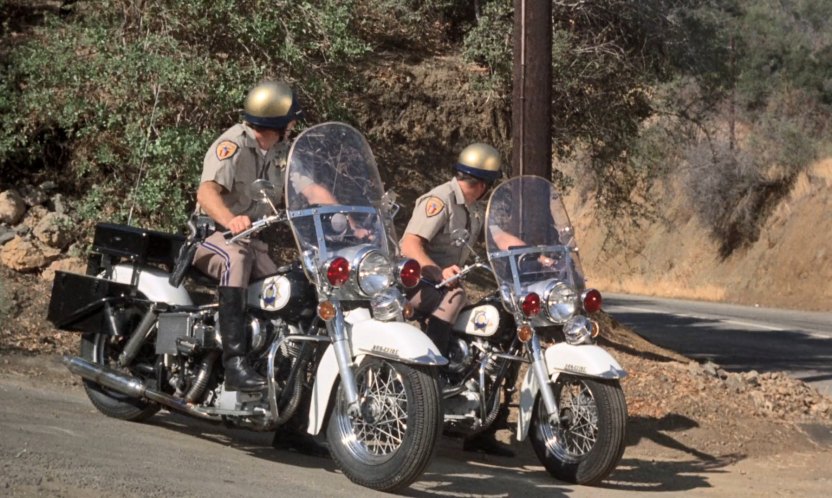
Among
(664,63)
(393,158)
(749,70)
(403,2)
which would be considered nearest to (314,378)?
(393,158)

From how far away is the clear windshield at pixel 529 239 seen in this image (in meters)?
8.19

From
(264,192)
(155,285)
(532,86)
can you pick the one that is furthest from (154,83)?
(264,192)

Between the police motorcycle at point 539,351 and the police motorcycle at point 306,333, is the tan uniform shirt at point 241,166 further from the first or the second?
the police motorcycle at point 539,351

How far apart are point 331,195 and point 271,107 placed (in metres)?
0.70

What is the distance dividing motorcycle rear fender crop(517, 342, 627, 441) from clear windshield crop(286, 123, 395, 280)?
1283 millimetres

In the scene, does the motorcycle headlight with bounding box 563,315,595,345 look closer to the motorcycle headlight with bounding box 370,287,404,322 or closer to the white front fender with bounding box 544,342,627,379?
the white front fender with bounding box 544,342,627,379

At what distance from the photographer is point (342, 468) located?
6.81 m

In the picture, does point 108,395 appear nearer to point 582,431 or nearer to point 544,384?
point 544,384

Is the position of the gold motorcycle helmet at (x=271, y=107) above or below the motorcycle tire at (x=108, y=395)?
above

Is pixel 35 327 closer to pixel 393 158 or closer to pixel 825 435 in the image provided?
pixel 393 158

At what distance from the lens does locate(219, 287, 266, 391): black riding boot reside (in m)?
7.24

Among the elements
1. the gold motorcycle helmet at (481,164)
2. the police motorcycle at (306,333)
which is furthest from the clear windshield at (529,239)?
the police motorcycle at (306,333)

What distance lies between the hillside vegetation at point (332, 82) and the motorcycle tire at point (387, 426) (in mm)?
4798

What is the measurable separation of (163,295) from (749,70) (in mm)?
38487
